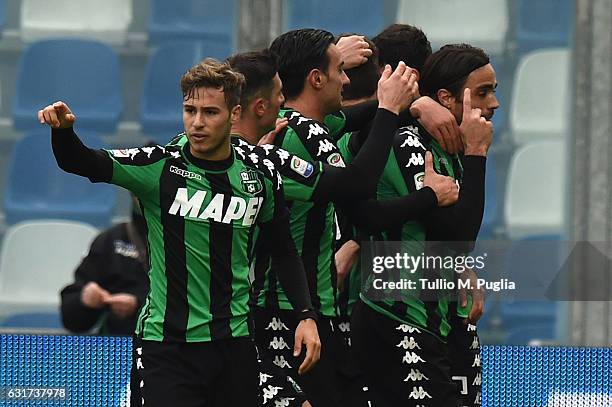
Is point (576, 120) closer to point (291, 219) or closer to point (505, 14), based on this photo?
point (505, 14)

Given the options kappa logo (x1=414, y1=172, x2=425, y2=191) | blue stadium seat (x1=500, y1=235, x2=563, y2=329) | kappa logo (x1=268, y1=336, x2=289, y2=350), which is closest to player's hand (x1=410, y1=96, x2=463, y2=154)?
kappa logo (x1=414, y1=172, x2=425, y2=191)

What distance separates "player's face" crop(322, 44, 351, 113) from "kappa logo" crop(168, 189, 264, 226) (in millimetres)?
786

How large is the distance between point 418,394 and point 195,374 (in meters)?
0.81

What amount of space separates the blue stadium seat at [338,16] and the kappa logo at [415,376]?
375cm

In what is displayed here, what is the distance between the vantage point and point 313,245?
531 cm

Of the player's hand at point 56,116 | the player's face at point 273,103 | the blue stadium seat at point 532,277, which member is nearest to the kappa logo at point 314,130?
the player's face at point 273,103

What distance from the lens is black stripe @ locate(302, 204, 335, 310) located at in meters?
5.30

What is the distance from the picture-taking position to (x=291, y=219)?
5293mm

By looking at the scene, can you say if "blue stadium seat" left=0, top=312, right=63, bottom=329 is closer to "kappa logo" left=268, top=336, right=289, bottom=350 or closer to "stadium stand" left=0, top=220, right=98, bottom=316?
"stadium stand" left=0, top=220, right=98, bottom=316

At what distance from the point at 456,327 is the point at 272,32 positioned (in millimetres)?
3536

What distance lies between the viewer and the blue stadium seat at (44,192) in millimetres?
8383

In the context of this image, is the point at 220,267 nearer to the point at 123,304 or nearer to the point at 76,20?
the point at 123,304

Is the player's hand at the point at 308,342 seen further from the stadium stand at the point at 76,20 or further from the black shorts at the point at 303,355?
the stadium stand at the point at 76,20

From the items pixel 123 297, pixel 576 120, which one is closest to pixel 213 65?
pixel 123 297
